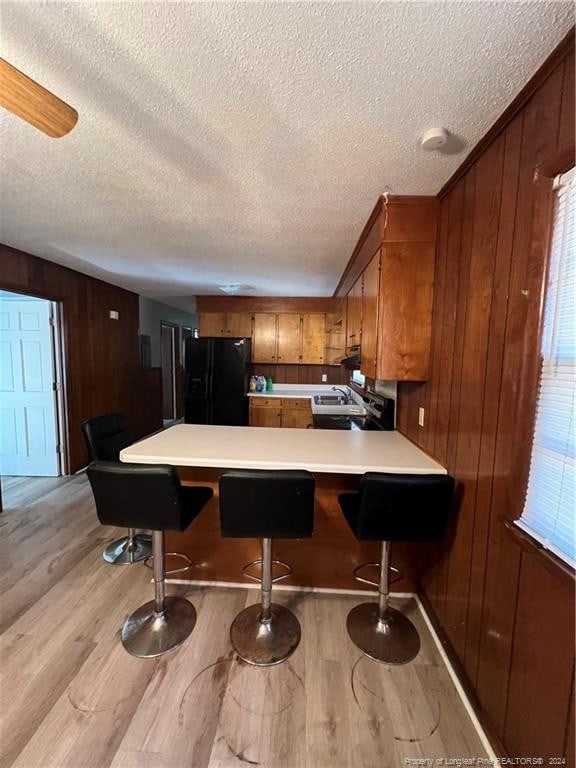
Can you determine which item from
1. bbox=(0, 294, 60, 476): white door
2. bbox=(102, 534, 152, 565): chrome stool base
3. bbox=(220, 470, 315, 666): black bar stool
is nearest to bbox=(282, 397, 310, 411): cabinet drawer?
bbox=(102, 534, 152, 565): chrome stool base

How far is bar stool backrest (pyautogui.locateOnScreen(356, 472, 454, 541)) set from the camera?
1326mm

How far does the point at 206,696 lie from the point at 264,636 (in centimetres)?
35

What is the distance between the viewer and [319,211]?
6.52 feet

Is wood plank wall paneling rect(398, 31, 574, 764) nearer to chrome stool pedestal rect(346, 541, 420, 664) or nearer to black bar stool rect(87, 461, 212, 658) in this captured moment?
chrome stool pedestal rect(346, 541, 420, 664)

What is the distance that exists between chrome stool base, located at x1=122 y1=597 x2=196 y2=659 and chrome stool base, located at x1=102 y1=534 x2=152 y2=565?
482 millimetres

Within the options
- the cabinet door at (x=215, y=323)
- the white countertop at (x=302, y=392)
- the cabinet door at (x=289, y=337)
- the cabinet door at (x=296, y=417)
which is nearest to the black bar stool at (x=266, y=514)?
the white countertop at (x=302, y=392)

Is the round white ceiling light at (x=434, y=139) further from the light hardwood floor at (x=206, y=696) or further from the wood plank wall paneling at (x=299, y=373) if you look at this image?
the wood plank wall paneling at (x=299, y=373)

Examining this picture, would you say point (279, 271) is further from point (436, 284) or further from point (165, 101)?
point (165, 101)

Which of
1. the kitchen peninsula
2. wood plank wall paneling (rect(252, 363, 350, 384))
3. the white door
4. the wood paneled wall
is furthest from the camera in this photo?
wood plank wall paneling (rect(252, 363, 350, 384))

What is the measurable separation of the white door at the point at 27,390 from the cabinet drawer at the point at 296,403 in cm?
286

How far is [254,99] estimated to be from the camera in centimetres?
112

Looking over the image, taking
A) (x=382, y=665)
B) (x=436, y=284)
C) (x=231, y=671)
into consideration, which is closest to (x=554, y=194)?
(x=436, y=284)

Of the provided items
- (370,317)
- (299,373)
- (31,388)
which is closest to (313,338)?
(299,373)

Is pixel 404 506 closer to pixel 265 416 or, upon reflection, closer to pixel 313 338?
pixel 265 416
